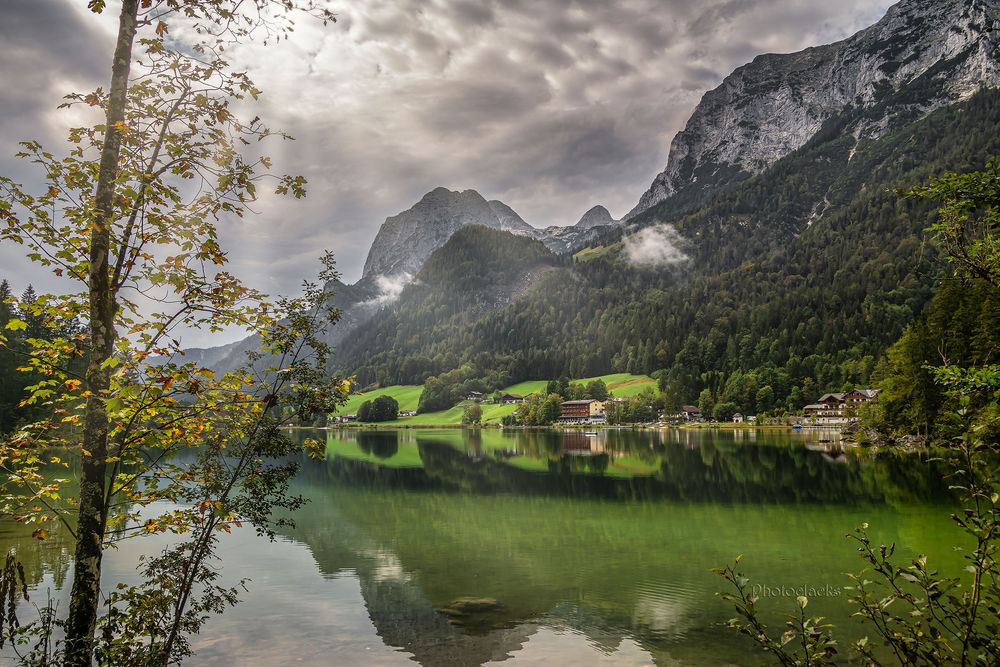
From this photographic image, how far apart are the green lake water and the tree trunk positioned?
9.72 metres

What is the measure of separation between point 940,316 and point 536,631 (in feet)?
247

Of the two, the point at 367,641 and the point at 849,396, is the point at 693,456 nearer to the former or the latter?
the point at 367,641

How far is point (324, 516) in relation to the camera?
3872cm

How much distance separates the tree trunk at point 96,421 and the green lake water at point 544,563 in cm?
972

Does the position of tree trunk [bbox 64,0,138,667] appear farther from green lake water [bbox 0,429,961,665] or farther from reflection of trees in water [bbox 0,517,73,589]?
reflection of trees in water [bbox 0,517,73,589]

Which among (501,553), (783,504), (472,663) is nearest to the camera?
(472,663)

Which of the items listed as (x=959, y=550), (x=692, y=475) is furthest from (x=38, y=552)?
(x=692, y=475)

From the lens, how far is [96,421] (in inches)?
308

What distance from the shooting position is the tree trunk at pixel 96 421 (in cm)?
758

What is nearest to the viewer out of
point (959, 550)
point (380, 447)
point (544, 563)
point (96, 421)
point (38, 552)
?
point (959, 550)

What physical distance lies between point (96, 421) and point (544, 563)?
21.5 m

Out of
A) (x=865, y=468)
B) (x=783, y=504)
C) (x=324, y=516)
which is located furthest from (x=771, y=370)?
(x=324, y=516)

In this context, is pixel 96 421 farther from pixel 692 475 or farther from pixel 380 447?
pixel 380 447

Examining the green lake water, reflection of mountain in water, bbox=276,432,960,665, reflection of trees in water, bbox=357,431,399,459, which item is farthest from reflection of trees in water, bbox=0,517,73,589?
reflection of trees in water, bbox=357,431,399,459
